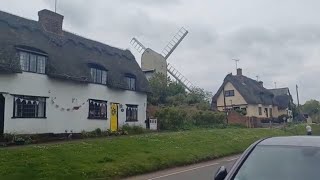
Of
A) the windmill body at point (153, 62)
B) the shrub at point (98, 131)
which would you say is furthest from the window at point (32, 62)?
the windmill body at point (153, 62)

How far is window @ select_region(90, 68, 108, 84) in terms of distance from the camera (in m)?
33.0

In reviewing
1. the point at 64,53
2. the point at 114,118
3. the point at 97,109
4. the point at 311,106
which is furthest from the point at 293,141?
the point at 311,106

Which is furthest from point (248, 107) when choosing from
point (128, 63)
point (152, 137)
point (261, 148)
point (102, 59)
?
point (261, 148)

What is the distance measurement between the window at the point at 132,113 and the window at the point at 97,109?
3.18m

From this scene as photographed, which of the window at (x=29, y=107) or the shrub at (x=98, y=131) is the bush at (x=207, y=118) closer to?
the shrub at (x=98, y=131)

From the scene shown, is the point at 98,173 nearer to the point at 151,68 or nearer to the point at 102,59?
the point at 102,59

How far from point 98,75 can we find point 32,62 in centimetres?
717

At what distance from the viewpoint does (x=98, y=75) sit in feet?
110

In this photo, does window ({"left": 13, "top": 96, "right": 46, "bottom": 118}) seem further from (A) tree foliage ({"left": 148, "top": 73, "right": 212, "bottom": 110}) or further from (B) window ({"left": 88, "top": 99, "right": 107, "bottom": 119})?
(A) tree foliage ({"left": 148, "top": 73, "right": 212, "bottom": 110})

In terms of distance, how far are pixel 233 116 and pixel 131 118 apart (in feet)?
64.9

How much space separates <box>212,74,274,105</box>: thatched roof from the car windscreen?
59.3 m

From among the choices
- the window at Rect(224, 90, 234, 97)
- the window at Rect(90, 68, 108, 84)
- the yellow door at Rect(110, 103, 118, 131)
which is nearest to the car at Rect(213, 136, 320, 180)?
the window at Rect(90, 68, 108, 84)

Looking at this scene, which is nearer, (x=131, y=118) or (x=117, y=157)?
(x=117, y=157)

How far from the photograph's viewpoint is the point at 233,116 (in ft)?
173
